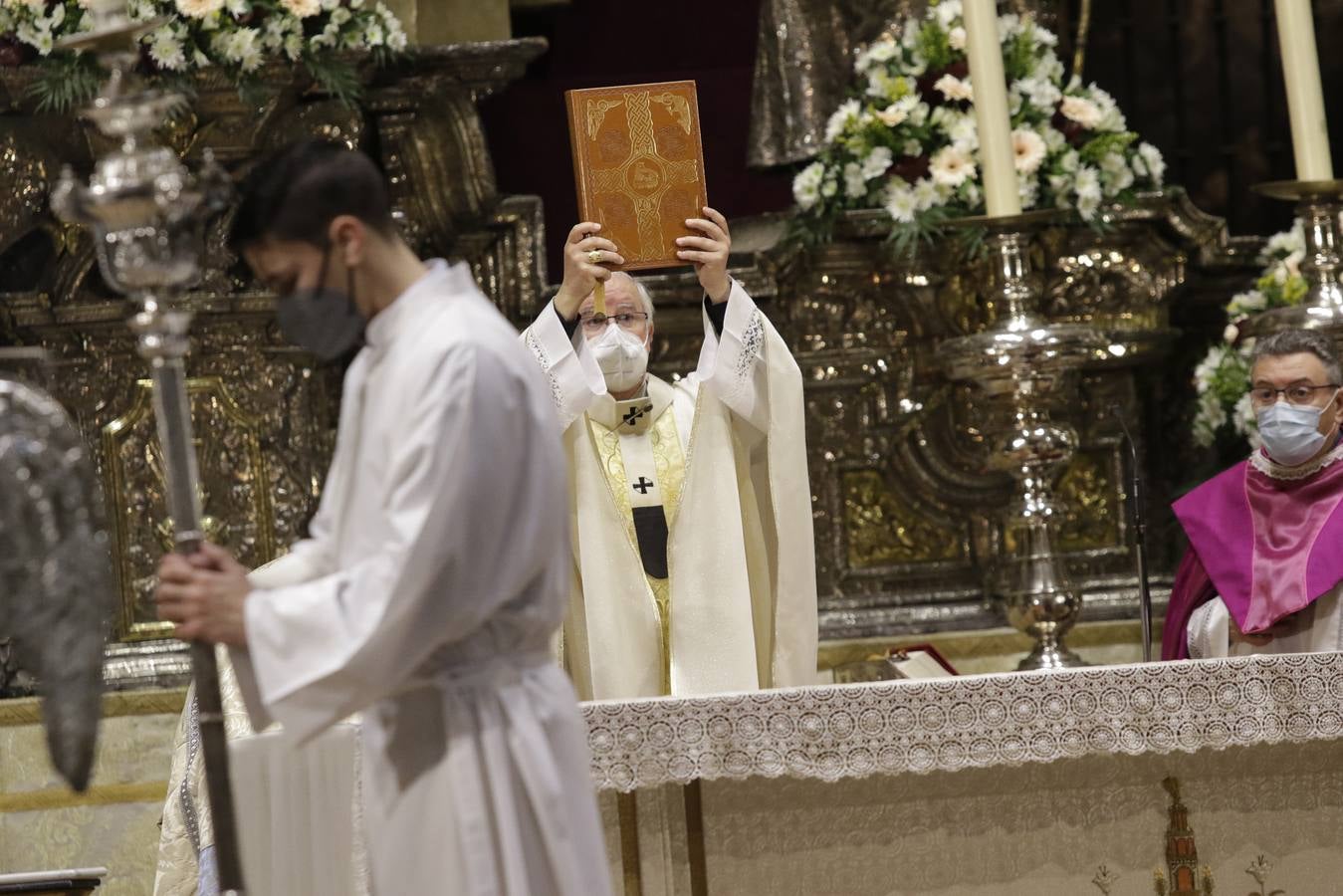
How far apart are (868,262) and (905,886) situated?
2.92 meters

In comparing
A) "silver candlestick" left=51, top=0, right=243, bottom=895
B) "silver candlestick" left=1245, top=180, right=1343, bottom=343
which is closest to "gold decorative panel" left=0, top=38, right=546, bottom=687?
"silver candlestick" left=1245, top=180, right=1343, bottom=343

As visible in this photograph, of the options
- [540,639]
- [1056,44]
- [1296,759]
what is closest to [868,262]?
[1056,44]

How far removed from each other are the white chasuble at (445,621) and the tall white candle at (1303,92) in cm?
326

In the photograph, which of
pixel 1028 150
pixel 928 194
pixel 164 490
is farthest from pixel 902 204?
pixel 164 490

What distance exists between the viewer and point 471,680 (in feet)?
9.74

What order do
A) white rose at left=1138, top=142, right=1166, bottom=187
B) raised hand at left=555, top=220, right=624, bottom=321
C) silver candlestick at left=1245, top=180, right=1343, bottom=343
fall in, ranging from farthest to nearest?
white rose at left=1138, top=142, right=1166, bottom=187 < silver candlestick at left=1245, top=180, right=1343, bottom=343 < raised hand at left=555, top=220, right=624, bottom=321

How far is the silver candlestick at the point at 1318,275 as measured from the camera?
569cm

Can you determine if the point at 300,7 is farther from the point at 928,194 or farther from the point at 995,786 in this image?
the point at 995,786

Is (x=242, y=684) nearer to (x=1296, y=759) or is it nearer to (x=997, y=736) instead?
(x=997, y=736)

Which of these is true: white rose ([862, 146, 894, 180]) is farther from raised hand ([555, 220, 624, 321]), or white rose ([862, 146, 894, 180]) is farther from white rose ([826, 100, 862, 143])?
raised hand ([555, 220, 624, 321])

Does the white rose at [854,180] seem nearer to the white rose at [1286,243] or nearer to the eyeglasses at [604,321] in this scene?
the white rose at [1286,243]

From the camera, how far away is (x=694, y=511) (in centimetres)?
516

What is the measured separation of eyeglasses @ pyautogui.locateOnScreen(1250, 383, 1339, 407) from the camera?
509 cm

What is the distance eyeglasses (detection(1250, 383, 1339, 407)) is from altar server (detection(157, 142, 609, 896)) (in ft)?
8.88
